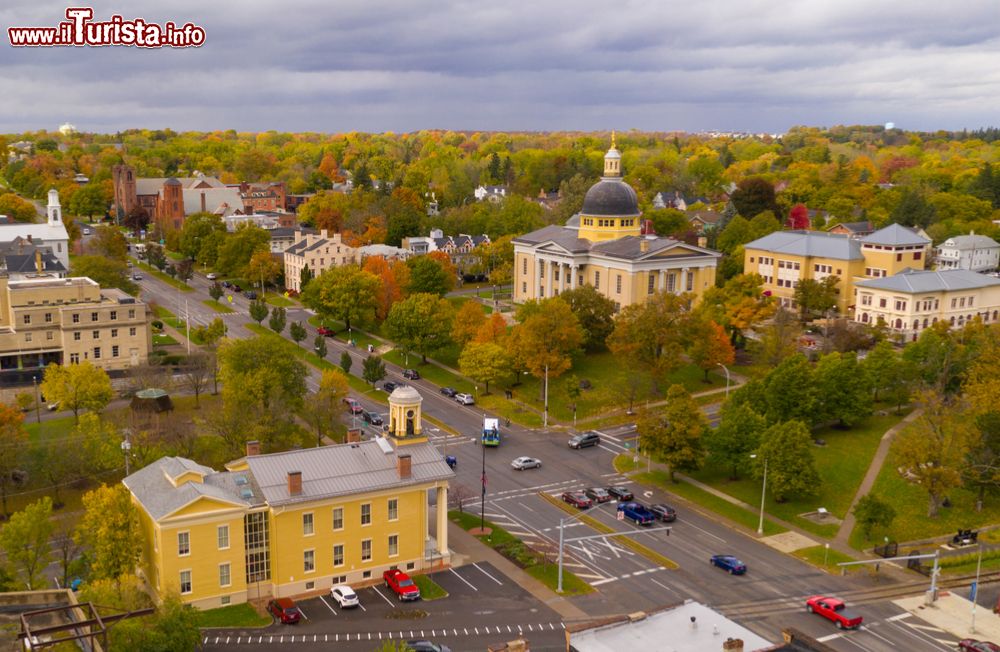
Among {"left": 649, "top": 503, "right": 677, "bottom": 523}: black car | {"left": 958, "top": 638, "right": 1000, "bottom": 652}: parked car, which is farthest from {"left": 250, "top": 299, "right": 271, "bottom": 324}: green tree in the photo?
{"left": 958, "top": 638, "right": 1000, "bottom": 652}: parked car

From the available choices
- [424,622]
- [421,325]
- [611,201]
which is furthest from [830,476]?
[611,201]

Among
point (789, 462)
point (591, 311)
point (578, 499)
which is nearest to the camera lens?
point (789, 462)

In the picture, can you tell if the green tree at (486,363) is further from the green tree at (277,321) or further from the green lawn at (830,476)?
the green tree at (277,321)

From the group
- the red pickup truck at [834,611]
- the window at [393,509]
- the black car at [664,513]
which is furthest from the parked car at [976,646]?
the window at [393,509]

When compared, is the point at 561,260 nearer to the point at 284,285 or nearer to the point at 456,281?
the point at 456,281

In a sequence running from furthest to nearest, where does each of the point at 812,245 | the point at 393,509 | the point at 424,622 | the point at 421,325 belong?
the point at 812,245, the point at 421,325, the point at 393,509, the point at 424,622

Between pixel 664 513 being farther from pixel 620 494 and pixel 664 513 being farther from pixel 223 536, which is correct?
pixel 223 536
